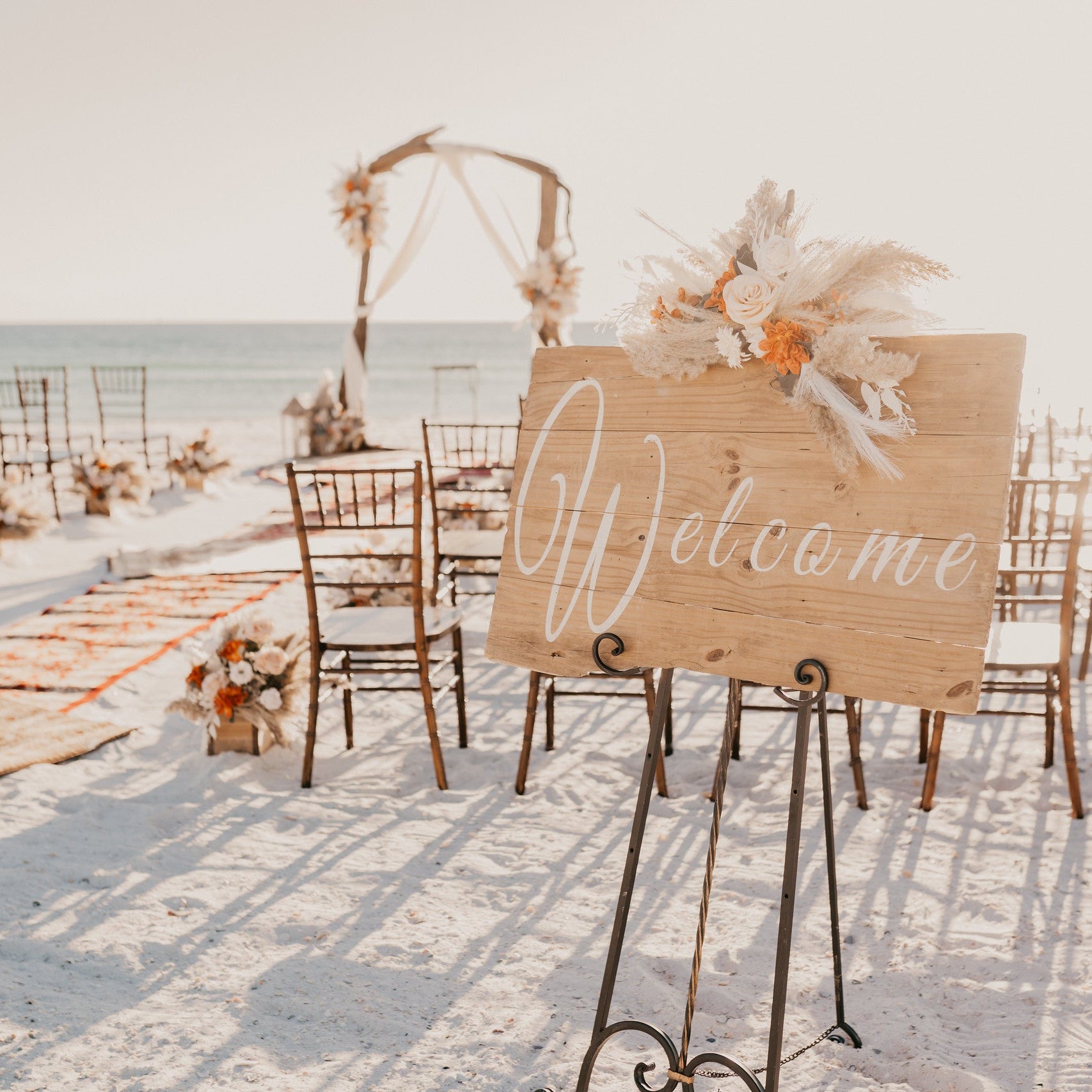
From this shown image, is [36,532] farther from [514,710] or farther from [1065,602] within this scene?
[1065,602]

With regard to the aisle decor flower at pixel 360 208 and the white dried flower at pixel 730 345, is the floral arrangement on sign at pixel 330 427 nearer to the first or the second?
the aisle decor flower at pixel 360 208

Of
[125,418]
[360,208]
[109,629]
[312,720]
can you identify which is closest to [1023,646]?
[312,720]

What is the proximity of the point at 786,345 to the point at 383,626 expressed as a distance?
2.01 metres

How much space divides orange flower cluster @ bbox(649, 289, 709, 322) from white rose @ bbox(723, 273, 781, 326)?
105mm

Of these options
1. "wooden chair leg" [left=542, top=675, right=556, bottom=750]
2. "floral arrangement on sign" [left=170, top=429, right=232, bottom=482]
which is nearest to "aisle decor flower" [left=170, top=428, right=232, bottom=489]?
"floral arrangement on sign" [left=170, top=429, right=232, bottom=482]

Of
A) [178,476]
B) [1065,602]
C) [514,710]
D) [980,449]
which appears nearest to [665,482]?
[980,449]

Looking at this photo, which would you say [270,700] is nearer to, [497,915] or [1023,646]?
[497,915]

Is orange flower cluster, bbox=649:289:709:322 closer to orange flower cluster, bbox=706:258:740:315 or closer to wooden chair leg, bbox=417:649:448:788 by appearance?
orange flower cluster, bbox=706:258:740:315

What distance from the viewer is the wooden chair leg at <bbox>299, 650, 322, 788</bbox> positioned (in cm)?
298

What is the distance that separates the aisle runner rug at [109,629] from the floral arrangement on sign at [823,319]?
312 centimetres

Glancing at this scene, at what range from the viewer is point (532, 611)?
1.58 m

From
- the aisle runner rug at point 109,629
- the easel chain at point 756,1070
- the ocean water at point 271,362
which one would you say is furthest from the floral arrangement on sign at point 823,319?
the ocean water at point 271,362

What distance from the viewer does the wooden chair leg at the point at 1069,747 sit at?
2.73m

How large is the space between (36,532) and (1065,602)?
19.3 ft
